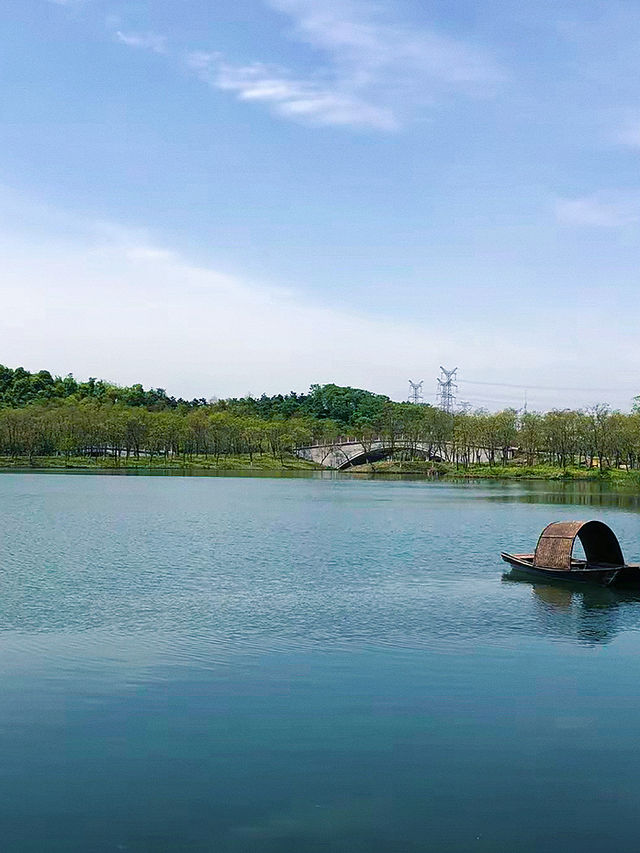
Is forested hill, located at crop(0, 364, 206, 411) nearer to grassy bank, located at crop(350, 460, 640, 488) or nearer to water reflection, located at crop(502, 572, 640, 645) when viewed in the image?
grassy bank, located at crop(350, 460, 640, 488)

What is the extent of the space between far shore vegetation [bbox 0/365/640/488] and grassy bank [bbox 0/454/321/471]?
0.15 meters

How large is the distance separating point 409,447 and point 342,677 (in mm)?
108049

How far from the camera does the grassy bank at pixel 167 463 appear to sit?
4097 inches

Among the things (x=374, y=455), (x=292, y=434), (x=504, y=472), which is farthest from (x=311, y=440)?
(x=504, y=472)

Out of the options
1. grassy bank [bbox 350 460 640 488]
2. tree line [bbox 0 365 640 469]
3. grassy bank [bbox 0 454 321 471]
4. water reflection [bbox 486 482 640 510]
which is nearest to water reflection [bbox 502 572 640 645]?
water reflection [bbox 486 482 640 510]

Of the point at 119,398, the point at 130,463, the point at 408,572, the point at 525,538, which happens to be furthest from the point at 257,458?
the point at 408,572

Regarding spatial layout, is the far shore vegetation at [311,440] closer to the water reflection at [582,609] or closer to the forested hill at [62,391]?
the forested hill at [62,391]

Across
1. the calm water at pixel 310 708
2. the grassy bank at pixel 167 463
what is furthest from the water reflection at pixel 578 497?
the grassy bank at pixel 167 463

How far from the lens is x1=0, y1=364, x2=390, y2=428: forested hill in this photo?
140 m

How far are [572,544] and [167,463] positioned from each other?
93792 mm

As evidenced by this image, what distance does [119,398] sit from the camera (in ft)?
504

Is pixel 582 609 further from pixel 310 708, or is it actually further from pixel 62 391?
pixel 62 391

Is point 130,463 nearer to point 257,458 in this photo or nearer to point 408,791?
point 257,458

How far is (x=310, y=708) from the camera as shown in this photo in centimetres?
1214
